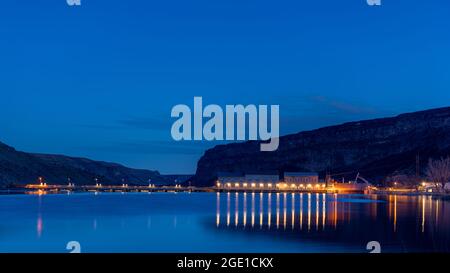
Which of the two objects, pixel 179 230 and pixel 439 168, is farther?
pixel 439 168

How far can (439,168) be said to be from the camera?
155500 mm
